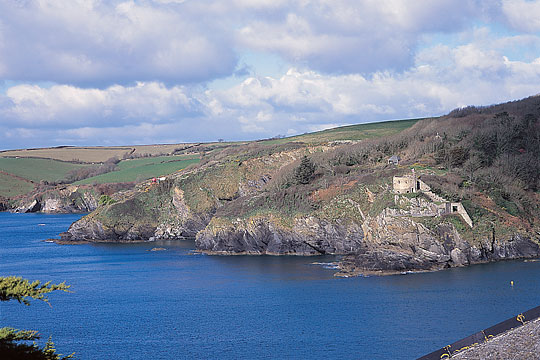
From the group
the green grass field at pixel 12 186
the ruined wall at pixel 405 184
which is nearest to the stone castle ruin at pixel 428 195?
the ruined wall at pixel 405 184

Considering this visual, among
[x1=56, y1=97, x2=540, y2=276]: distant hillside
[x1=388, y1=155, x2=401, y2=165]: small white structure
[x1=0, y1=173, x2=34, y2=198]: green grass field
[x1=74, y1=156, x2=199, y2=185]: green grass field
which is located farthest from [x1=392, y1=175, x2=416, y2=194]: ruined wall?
[x1=0, y1=173, x2=34, y2=198]: green grass field

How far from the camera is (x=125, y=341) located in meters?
45.7

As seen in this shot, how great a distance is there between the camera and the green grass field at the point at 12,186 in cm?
19675

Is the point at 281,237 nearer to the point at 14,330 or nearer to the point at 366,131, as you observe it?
the point at 14,330

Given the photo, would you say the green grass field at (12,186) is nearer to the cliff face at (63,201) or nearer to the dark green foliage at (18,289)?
the cliff face at (63,201)

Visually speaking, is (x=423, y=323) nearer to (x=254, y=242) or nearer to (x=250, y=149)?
(x=254, y=242)

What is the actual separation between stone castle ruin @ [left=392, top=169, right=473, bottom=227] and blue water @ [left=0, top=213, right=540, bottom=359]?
7310 millimetres

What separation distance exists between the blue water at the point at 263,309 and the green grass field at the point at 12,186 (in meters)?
121

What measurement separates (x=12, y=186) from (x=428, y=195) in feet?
523

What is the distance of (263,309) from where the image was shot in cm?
5434

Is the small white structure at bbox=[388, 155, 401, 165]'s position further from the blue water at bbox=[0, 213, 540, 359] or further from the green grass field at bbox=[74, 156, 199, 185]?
the green grass field at bbox=[74, 156, 199, 185]

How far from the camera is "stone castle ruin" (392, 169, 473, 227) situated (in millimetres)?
71938

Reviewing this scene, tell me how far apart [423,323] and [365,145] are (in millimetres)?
72352

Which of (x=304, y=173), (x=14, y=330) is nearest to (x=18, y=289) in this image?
(x=14, y=330)
